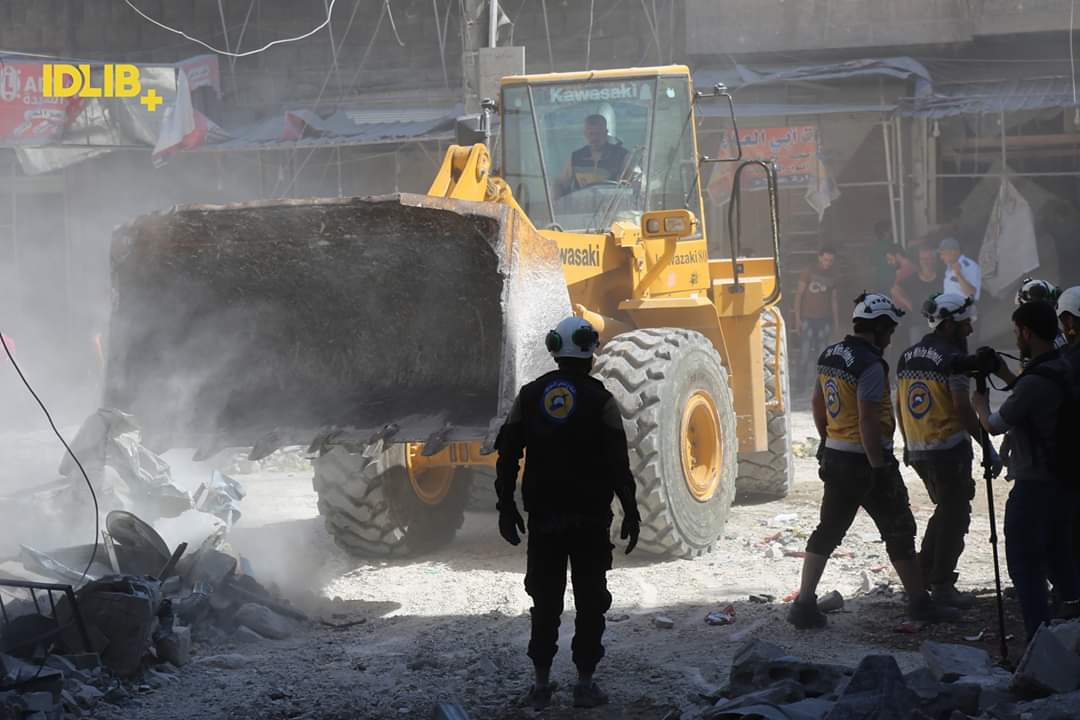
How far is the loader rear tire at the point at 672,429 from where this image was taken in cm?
833

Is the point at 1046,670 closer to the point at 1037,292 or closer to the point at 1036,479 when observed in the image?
the point at 1036,479

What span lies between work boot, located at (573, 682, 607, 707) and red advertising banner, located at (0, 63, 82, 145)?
54.6 ft

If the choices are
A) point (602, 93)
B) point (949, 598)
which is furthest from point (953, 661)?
point (602, 93)

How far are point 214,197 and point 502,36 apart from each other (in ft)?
21.1

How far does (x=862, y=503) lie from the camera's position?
23.8 feet

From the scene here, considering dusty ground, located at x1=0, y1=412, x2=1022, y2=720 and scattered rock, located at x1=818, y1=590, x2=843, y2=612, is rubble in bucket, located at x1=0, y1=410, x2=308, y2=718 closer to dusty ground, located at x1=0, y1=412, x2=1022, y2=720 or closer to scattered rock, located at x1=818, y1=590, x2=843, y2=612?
dusty ground, located at x1=0, y1=412, x2=1022, y2=720

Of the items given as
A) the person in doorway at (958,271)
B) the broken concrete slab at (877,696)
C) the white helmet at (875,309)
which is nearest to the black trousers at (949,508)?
the white helmet at (875,309)

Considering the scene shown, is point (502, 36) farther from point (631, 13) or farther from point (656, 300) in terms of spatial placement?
point (656, 300)

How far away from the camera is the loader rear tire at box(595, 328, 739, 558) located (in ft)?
27.3

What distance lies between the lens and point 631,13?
21469mm

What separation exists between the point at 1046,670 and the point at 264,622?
4.11 meters

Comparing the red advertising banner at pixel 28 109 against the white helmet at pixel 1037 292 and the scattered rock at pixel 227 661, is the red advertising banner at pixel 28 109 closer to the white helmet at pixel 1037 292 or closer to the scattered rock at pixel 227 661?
the scattered rock at pixel 227 661

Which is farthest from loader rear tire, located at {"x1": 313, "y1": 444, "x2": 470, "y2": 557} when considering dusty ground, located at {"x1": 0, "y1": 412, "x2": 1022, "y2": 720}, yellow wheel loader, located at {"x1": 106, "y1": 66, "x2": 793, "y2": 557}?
dusty ground, located at {"x1": 0, "y1": 412, "x2": 1022, "y2": 720}

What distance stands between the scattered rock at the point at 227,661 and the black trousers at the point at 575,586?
1.61 m
